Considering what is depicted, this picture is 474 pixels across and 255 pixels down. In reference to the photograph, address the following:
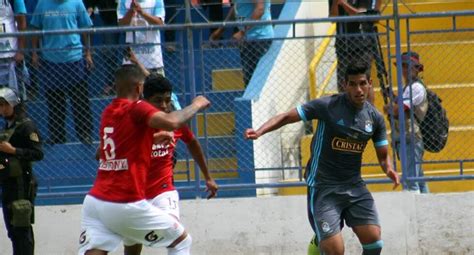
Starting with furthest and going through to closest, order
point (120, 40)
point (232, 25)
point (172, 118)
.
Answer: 1. point (120, 40)
2. point (232, 25)
3. point (172, 118)

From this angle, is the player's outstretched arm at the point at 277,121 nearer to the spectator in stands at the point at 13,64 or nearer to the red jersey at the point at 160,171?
the red jersey at the point at 160,171

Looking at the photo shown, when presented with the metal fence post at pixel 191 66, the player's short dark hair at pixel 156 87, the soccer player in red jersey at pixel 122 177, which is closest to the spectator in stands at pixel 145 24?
the metal fence post at pixel 191 66

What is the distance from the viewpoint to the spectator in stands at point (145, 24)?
1241 centimetres

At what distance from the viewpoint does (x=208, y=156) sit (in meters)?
12.4

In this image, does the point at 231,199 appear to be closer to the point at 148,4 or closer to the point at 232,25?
the point at 232,25

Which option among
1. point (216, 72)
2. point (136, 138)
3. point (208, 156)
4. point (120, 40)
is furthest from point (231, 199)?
point (136, 138)

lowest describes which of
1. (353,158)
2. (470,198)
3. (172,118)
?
(470,198)

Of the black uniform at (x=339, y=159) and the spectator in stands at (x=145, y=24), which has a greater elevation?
the spectator in stands at (x=145, y=24)

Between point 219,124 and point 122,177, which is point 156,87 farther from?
point 219,124

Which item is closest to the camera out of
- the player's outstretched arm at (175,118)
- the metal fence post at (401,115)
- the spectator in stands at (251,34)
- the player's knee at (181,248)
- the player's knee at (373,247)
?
the player's outstretched arm at (175,118)

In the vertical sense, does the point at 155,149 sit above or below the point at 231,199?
above

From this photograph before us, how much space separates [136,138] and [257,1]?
5.27 metres

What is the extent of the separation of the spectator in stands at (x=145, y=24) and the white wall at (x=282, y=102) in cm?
112

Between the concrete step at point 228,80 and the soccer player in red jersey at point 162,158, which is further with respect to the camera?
the concrete step at point 228,80
